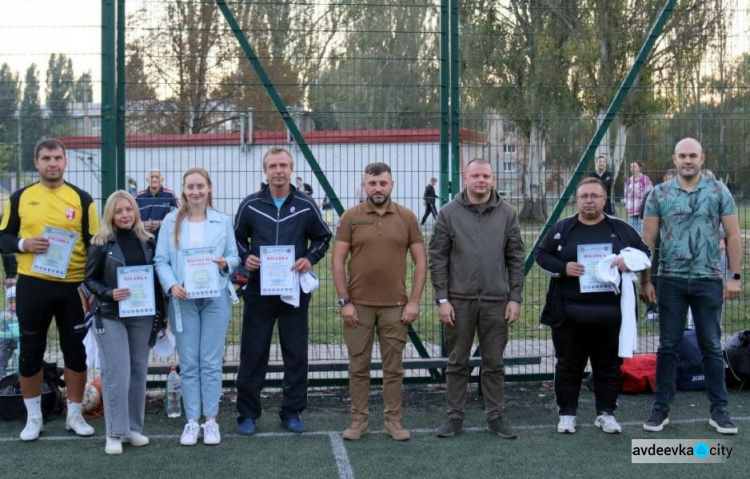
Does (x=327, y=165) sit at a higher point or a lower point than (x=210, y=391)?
higher

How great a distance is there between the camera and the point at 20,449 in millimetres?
5789

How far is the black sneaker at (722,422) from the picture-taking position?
6078 mm

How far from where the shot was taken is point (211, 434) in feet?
19.4

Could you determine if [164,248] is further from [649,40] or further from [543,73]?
[649,40]

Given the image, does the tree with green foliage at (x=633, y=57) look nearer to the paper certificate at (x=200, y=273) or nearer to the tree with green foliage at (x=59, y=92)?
the paper certificate at (x=200, y=273)

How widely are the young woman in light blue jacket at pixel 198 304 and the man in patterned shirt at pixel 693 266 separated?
308 centimetres

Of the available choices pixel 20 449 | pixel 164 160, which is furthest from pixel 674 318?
pixel 20 449

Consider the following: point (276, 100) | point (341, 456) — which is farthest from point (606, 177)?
point (341, 456)

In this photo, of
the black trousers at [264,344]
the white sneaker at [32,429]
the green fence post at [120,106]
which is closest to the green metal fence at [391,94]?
the green fence post at [120,106]

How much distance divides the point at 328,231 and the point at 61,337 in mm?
2040

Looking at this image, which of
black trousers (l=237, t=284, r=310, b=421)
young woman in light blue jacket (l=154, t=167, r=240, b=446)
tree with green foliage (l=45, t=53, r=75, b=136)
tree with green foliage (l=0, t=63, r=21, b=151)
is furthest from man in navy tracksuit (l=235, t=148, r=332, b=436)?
tree with green foliage (l=0, t=63, r=21, b=151)

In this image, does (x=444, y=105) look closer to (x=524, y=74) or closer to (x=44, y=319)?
(x=524, y=74)

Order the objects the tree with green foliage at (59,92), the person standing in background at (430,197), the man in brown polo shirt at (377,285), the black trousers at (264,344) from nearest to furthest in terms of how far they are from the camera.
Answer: the man in brown polo shirt at (377,285)
the black trousers at (264,344)
the tree with green foliage at (59,92)
the person standing in background at (430,197)

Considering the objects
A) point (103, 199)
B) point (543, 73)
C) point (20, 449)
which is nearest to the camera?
point (20, 449)
